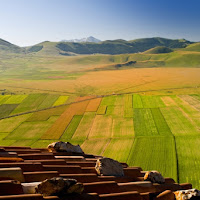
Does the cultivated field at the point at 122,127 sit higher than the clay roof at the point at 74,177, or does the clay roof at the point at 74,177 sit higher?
the clay roof at the point at 74,177

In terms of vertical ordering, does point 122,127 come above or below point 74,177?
below

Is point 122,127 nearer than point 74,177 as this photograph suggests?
No

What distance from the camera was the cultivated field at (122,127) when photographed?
145 ft

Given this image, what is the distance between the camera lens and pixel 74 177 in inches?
407

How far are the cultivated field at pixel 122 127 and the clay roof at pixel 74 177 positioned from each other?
27456mm

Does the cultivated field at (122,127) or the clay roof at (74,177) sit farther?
the cultivated field at (122,127)

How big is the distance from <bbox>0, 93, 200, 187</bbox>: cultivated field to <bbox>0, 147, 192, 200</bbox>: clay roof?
1081 inches

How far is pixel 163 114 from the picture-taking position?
7638cm

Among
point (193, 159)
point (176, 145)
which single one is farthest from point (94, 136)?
point (193, 159)

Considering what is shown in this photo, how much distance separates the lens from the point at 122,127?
6631 cm

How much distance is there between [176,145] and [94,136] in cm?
2209

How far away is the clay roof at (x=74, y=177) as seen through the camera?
8.09m

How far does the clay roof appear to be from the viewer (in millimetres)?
8094

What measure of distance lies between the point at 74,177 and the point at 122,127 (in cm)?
5679
